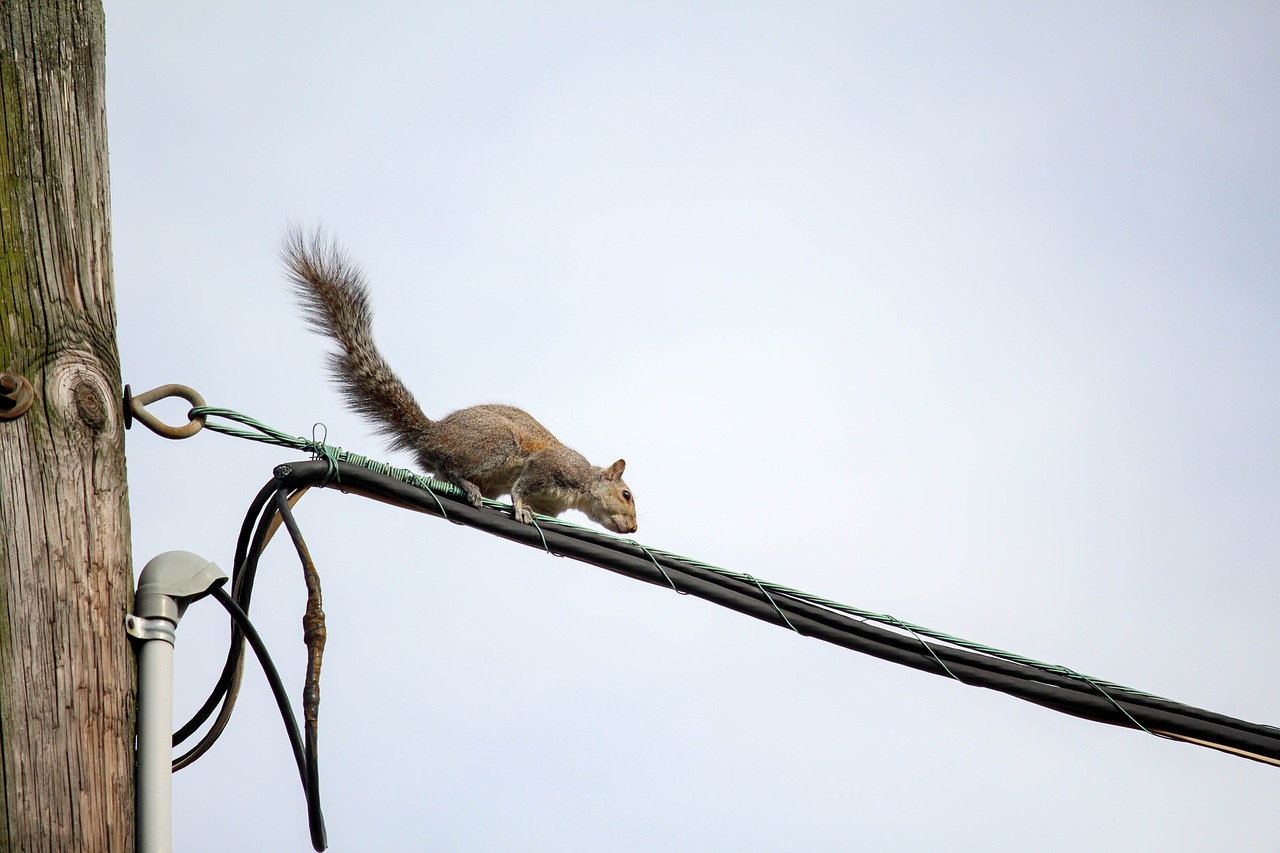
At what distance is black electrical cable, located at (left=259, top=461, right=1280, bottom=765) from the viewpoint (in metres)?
2.92

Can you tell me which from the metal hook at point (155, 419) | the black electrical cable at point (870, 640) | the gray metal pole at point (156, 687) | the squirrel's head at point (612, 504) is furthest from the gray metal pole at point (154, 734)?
the squirrel's head at point (612, 504)

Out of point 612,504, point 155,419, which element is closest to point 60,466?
point 155,419

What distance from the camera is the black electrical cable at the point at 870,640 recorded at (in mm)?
2922

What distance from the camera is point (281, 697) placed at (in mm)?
2316

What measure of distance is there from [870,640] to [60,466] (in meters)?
1.91

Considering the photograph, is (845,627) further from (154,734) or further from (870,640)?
(154,734)

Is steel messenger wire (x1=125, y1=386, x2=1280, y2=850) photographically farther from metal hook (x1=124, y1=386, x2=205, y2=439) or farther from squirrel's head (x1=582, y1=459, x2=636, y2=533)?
squirrel's head (x1=582, y1=459, x2=636, y2=533)

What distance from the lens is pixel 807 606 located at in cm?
297

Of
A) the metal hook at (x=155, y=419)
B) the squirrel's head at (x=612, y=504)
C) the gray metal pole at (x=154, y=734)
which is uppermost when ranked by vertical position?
the squirrel's head at (x=612, y=504)

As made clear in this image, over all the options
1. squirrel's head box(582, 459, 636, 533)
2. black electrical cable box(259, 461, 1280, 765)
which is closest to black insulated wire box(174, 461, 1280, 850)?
black electrical cable box(259, 461, 1280, 765)

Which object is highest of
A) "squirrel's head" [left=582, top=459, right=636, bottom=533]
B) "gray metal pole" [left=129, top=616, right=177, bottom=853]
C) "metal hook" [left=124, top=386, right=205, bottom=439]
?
"squirrel's head" [left=582, top=459, right=636, bottom=533]

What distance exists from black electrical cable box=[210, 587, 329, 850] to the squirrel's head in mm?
3508

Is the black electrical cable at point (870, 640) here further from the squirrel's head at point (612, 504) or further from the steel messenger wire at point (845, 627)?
the squirrel's head at point (612, 504)

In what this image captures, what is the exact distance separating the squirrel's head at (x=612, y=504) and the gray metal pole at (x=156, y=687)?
3725mm
